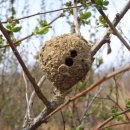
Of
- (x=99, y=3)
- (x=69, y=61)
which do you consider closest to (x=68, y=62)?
(x=69, y=61)

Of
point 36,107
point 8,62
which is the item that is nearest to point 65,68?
point 8,62

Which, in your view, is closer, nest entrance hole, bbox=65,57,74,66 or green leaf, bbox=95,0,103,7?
green leaf, bbox=95,0,103,7

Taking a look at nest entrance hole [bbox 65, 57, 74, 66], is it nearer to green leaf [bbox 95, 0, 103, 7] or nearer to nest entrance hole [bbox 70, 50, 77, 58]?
nest entrance hole [bbox 70, 50, 77, 58]

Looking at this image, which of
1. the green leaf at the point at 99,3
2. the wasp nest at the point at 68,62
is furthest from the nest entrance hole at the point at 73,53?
the green leaf at the point at 99,3

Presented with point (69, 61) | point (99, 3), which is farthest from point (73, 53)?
point (99, 3)

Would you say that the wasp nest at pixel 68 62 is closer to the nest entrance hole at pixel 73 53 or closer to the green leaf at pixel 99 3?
the nest entrance hole at pixel 73 53

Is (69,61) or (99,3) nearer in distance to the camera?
(99,3)

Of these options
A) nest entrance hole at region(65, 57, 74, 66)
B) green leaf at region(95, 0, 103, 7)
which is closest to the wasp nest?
nest entrance hole at region(65, 57, 74, 66)

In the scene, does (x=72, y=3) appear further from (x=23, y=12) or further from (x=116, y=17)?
(x=23, y=12)

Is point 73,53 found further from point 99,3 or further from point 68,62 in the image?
point 99,3
